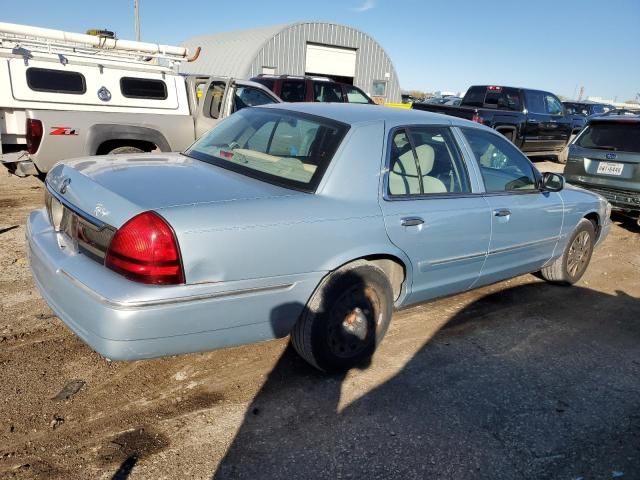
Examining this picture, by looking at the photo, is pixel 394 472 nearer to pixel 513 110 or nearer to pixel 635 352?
pixel 635 352

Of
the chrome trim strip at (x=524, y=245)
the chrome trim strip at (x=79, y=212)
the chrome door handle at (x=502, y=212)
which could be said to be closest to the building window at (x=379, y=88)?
the chrome trim strip at (x=524, y=245)

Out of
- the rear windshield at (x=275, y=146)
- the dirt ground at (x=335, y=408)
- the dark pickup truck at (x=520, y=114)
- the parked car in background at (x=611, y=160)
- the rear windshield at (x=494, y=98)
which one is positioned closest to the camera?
the dirt ground at (x=335, y=408)

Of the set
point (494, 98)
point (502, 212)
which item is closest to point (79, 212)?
point (502, 212)

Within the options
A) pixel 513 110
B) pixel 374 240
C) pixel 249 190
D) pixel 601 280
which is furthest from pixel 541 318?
pixel 513 110

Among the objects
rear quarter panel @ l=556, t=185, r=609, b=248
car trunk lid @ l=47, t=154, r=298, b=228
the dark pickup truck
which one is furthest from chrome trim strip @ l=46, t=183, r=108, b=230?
the dark pickup truck

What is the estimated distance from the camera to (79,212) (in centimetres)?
278

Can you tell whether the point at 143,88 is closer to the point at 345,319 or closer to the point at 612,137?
the point at 345,319

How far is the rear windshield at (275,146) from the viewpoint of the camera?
3.15 meters

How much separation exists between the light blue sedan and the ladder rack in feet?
15.0

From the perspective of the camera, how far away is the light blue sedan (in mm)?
2516

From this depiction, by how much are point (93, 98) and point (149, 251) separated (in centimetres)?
574

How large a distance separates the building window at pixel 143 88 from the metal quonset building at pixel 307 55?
1867 centimetres

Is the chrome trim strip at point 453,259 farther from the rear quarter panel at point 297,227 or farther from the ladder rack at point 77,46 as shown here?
the ladder rack at point 77,46

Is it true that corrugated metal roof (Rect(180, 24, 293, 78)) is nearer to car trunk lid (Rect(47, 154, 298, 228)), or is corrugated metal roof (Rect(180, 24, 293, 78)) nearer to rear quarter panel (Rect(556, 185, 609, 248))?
rear quarter panel (Rect(556, 185, 609, 248))
